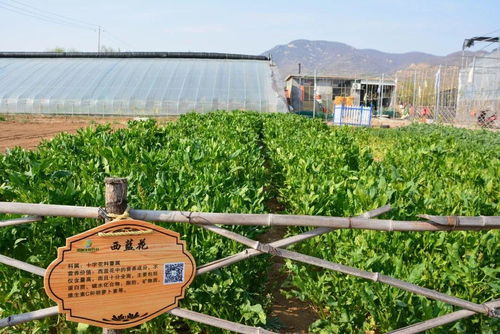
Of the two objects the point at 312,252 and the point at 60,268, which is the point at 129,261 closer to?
the point at 60,268

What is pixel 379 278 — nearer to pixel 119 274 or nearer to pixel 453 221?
pixel 453 221

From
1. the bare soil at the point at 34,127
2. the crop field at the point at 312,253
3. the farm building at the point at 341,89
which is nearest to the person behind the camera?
the crop field at the point at 312,253

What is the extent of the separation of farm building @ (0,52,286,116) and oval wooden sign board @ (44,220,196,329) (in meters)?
24.5

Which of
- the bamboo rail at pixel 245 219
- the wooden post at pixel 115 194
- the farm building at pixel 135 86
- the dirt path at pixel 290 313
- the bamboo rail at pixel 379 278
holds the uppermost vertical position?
the farm building at pixel 135 86

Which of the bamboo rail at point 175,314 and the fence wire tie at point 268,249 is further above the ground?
the fence wire tie at point 268,249

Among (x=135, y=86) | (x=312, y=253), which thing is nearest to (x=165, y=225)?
(x=312, y=253)

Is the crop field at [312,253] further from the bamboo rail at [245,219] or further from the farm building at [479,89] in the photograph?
the farm building at [479,89]

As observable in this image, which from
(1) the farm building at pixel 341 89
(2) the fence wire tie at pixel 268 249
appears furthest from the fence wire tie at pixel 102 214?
(1) the farm building at pixel 341 89

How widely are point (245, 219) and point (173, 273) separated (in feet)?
1.62

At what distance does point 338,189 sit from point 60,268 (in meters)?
2.55

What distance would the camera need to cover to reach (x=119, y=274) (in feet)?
7.23

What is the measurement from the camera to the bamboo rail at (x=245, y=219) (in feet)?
7.75

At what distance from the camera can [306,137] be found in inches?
320

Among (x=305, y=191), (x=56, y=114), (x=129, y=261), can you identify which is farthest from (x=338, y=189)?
(x=56, y=114)
